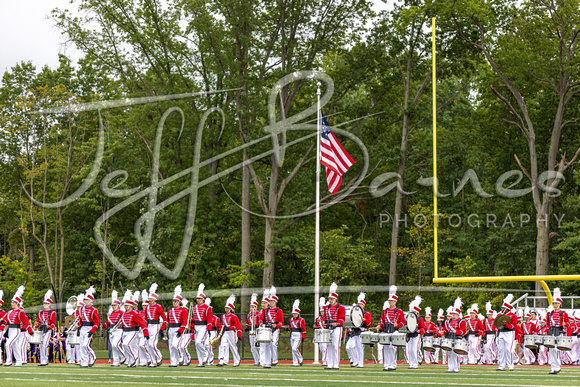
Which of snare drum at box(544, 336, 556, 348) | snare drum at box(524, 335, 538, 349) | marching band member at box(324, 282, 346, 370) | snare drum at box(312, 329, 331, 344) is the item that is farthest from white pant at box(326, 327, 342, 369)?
snare drum at box(544, 336, 556, 348)

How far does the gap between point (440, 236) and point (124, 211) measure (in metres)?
17.1

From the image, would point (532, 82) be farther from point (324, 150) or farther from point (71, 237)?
point (71, 237)

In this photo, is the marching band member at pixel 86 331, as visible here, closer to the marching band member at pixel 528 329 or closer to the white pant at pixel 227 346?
the white pant at pixel 227 346

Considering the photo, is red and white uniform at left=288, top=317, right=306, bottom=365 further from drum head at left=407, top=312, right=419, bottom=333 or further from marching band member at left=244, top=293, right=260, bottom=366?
drum head at left=407, top=312, right=419, bottom=333

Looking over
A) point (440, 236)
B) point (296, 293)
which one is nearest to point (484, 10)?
point (440, 236)

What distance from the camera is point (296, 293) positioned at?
38.8 metres

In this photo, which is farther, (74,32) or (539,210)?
(74,32)

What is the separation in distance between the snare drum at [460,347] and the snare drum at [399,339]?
48.0 inches

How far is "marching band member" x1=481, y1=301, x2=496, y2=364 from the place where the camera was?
21328 mm

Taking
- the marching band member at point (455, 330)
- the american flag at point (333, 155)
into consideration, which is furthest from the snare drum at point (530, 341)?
the american flag at point (333, 155)

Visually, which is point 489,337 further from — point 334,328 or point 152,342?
point 152,342

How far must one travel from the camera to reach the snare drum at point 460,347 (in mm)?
16828

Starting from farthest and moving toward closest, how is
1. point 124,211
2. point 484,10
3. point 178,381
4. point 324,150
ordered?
point 124,211 < point 484,10 < point 324,150 < point 178,381

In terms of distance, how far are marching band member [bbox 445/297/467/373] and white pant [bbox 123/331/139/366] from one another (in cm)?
702
